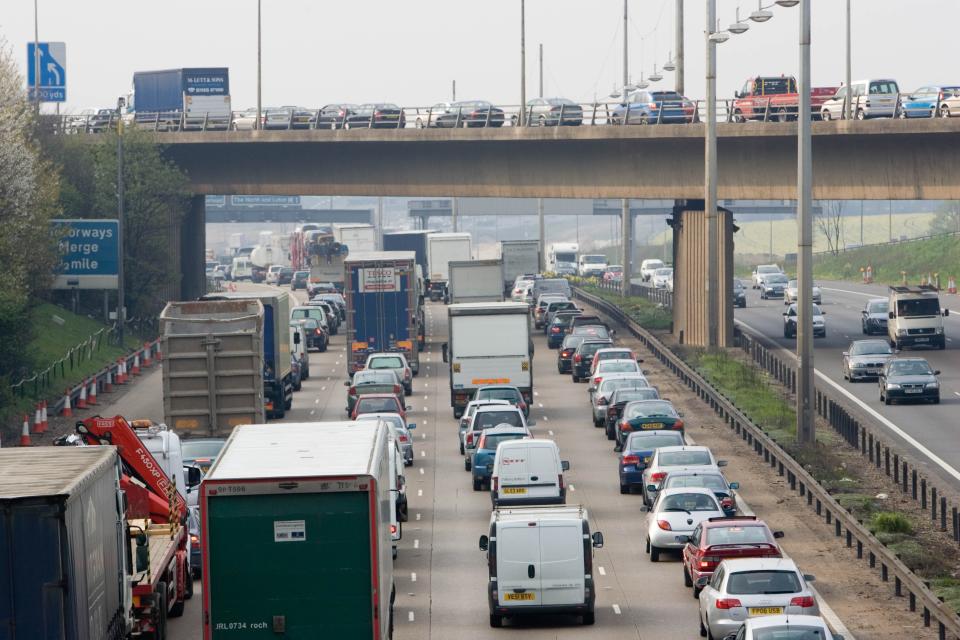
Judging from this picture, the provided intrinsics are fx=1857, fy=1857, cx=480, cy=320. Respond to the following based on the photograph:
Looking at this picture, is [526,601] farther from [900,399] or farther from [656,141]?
[656,141]

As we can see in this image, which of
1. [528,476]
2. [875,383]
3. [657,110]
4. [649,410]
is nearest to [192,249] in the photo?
[657,110]

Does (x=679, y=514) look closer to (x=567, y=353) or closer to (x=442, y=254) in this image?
(x=567, y=353)

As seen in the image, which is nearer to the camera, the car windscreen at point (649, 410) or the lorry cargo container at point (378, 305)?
the car windscreen at point (649, 410)

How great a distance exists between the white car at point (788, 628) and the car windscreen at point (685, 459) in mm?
14148

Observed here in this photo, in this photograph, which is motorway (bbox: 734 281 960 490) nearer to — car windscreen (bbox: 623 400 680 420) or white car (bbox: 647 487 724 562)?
car windscreen (bbox: 623 400 680 420)

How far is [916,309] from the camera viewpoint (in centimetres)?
6481

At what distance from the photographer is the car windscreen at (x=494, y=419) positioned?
42125mm

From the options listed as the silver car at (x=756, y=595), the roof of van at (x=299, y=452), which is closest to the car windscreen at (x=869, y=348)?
the silver car at (x=756, y=595)

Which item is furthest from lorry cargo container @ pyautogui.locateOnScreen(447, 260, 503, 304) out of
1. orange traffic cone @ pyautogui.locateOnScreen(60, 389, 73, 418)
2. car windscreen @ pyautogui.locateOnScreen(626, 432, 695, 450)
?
car windscreen @ pyautogui.locateOnScreen(626, 432, 695, 450)

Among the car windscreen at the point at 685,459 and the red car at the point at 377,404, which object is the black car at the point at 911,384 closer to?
the red car at the point at 377,404

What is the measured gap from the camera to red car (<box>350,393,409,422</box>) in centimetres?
4491

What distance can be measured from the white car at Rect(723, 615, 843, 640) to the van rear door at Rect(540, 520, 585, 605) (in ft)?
17.3

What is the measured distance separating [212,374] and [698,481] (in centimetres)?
1253

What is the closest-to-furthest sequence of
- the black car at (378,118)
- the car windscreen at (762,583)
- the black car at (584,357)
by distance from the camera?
the car windscreen at (762,583), the black car at (584,357), the black car at (378,118)
